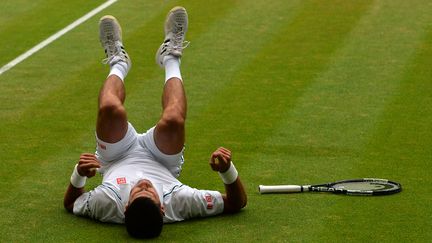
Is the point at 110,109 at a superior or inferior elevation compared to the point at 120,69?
superior

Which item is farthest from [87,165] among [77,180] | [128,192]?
[128,192]

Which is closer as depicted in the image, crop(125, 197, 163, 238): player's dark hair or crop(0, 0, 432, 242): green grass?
crop(125, 197, 163, 238): player's dark hair

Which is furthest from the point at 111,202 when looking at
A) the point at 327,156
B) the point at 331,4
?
the point at 331,4

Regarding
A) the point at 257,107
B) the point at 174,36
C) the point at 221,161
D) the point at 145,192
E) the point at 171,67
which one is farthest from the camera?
the point at 257,107

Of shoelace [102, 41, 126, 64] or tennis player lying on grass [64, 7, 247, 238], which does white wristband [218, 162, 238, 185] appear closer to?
tennis player lying on grass [64, 7, 247, 238]

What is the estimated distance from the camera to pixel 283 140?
561 inches

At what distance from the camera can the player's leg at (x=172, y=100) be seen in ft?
39.1

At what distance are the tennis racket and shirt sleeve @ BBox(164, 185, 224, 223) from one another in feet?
2.68

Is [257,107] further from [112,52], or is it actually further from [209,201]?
[209,201]

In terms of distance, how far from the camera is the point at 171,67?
1332 cm

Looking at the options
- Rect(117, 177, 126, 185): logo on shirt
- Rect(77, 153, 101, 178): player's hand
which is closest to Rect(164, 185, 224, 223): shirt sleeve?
Rect(117, 177, 126, 185): logo on shirt

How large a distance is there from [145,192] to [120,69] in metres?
2.75

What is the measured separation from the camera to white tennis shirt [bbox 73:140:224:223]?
11.4m

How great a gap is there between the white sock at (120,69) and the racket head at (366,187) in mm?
2592
